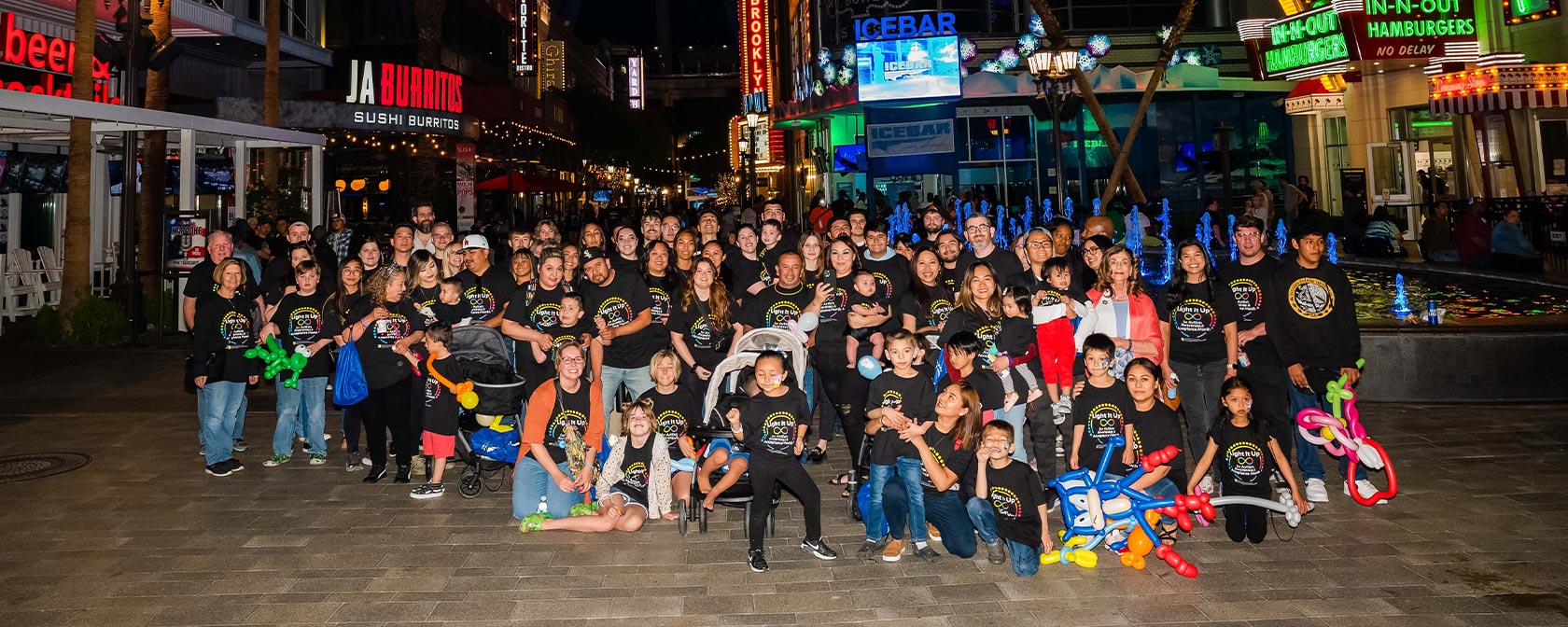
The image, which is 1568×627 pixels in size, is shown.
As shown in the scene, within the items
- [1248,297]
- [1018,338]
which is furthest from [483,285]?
[1248,297]

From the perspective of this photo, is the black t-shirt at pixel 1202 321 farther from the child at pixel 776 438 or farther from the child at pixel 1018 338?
the child at pixel 776 438

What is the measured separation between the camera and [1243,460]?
6.55 metres

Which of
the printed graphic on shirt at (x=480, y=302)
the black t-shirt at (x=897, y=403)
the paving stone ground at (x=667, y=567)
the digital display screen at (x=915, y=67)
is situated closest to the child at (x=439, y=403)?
the paving stone ground at (x=667, y=567)

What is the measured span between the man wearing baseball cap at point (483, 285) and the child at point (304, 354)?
1.18 m

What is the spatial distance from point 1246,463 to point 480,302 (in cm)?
599

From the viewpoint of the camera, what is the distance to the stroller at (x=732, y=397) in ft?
22.4

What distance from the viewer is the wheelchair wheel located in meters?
8.02

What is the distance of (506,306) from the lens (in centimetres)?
839

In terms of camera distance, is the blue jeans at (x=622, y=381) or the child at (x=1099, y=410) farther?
the blue jeans at (x=622, y=381)

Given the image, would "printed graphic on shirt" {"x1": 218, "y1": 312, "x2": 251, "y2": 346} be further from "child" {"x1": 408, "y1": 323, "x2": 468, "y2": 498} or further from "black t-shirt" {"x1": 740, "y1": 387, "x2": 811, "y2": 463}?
"black t-shirt" {"x1": 740, "y1": 387, "x2": 811, "y2": 463}

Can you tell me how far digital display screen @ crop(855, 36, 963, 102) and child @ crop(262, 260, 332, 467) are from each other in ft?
72.6

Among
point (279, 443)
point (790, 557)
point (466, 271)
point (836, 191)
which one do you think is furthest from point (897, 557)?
point (836, 191)

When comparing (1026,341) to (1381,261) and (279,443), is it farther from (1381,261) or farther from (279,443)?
(1381,261)

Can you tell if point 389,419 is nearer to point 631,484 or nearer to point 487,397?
point 487,397
